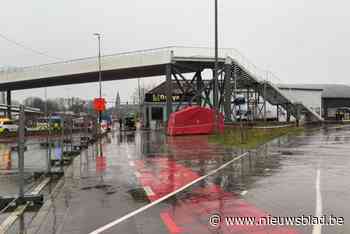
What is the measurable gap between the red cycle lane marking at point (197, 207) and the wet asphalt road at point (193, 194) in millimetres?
16

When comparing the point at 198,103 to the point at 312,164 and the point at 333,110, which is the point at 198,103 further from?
the point at 333,110

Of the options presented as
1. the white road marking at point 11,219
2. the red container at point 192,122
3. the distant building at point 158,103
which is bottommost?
the white road marking at point 11,219

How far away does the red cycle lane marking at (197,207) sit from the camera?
7.83 meters

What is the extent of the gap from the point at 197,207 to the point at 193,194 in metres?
1.55

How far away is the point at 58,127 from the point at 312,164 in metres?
9.88

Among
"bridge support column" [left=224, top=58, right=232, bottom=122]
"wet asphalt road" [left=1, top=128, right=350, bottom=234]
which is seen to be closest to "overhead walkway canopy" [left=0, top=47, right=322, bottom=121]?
"bridge support column" [left=224, top=58, right=232, bottom=122]

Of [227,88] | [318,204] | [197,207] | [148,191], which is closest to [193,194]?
[148,191]

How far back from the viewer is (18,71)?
62188 millimetres

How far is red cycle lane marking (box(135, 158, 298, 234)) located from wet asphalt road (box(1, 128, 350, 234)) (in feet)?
0.05

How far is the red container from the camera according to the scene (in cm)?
3816

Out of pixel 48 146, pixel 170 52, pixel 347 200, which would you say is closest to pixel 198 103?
pixel 170 52

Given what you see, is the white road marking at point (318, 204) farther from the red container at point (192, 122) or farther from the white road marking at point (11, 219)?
the red container at point (192, 122)

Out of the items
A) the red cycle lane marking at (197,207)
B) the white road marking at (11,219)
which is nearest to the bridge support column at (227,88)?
the red cycle lane marking at (197,207)

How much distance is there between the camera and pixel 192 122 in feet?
126
